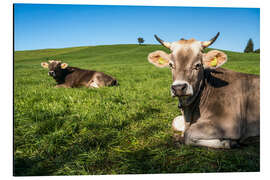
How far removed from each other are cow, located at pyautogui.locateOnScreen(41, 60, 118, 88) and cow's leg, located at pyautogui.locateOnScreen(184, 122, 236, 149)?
528 centimetres

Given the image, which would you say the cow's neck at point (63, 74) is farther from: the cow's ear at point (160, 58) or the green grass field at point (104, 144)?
the cow's ear at point (160, 58)

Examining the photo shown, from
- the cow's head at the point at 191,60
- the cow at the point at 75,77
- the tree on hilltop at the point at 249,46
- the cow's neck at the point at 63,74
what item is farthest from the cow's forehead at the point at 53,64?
the tree on hilltop at the point at 249,46

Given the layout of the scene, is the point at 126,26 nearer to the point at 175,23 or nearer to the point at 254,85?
the point at 175,23

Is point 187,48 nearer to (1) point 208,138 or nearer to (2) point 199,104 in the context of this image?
(2) point 199,104

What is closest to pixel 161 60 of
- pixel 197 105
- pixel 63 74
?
pixel 197 105

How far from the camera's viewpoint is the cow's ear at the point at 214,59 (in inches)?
107

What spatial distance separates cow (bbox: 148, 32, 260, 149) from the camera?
2.69 meters

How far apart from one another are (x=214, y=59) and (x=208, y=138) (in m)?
1.06

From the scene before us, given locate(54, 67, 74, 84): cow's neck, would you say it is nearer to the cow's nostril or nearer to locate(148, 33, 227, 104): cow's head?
locate(148, 33, 227, 104): cow's head

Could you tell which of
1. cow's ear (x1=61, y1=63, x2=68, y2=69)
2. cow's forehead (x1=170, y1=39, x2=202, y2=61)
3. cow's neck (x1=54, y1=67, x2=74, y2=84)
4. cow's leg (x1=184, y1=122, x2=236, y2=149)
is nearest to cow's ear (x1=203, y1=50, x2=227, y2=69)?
cow's forehead (x1=170, y1=39, x2=202, y2=61)

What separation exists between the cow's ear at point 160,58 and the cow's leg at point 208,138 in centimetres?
103

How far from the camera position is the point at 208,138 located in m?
2.77

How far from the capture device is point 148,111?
14.6ft
